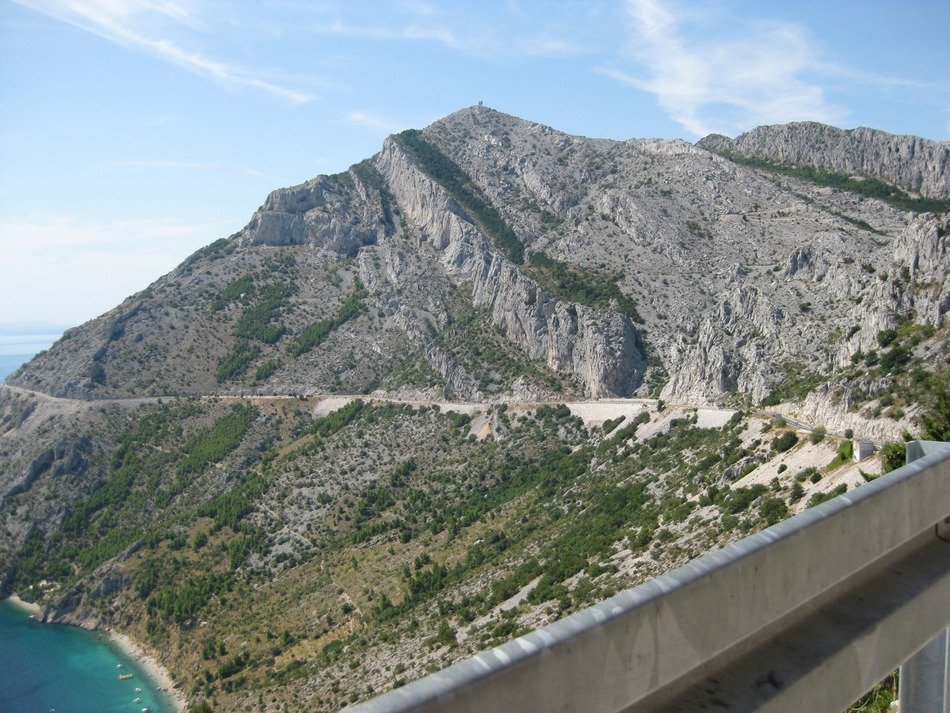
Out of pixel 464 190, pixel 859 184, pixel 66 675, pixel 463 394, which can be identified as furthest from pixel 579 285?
pixel 66 675

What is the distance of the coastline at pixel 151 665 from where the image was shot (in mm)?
38281

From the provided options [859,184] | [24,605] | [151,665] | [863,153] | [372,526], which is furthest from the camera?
[863,153]

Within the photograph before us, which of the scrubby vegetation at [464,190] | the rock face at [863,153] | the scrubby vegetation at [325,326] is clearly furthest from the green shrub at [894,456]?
the rock face at [863,153]

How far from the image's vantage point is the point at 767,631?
10.8 feet

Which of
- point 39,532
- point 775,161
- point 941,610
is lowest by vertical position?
point 39,532

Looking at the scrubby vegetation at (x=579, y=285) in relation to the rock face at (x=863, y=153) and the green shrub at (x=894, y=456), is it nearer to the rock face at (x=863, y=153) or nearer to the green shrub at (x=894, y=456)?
the rock face at (x=863, y=153)

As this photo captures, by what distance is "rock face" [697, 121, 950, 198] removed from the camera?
261 feet

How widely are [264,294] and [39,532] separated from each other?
97.8ft

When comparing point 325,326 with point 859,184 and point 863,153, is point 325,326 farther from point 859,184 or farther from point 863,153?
point 863,153

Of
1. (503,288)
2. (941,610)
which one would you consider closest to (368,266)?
(503,288)

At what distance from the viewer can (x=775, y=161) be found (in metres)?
86.0

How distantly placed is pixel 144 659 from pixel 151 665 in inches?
51.5

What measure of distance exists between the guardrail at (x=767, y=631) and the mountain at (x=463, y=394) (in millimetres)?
7382

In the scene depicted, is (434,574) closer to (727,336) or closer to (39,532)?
(727,336)
